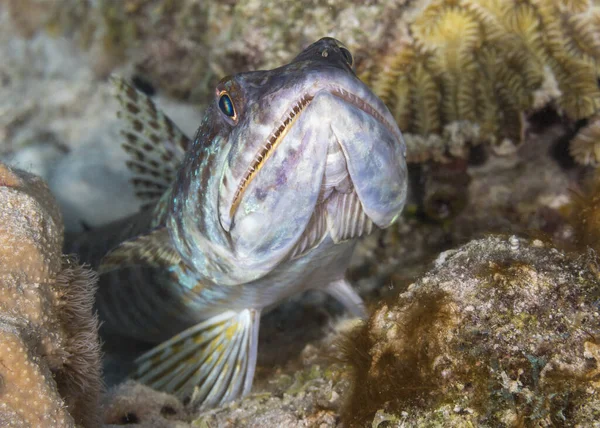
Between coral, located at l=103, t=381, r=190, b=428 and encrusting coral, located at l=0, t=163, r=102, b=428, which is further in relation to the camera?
coral, located at l=103, t=381, r=190, b=428

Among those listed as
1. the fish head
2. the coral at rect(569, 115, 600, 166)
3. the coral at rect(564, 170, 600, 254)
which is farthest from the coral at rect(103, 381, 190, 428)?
the coral at rect(569, 115, 600, 166)

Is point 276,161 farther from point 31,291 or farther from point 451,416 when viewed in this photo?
point 451,416

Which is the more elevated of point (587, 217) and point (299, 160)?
point (299, 160)

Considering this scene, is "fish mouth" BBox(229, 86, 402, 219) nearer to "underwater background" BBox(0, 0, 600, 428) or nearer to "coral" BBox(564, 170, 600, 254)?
"underwater background" BBox(0, 0, 600, 428)

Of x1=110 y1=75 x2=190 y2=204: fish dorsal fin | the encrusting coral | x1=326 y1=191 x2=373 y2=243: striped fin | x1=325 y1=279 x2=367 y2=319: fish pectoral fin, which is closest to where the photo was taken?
the encrusting coral

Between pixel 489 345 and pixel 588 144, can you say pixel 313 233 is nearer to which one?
pixel 489 345

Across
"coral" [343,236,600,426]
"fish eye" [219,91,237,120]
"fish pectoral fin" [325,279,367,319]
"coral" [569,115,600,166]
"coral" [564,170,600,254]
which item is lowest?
"fish pectoral fin" [325,279,367,319]

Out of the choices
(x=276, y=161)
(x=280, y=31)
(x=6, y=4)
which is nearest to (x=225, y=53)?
(x=280, y=31)

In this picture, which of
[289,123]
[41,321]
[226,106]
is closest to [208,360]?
[41,321]
